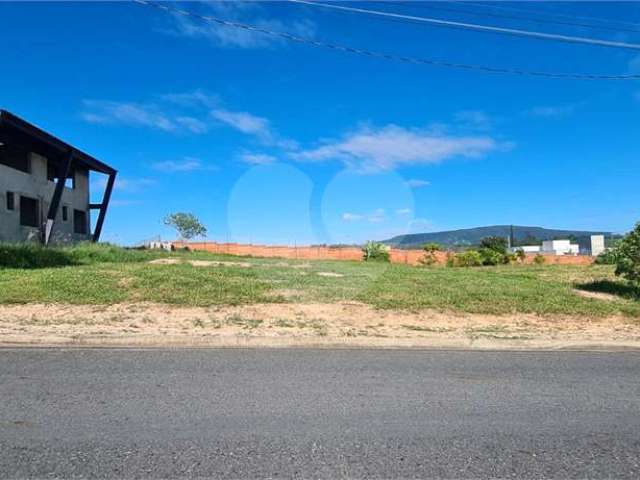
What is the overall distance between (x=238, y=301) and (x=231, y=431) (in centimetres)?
579

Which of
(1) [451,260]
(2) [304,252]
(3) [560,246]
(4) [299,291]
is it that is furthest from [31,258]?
(3) [560,246]

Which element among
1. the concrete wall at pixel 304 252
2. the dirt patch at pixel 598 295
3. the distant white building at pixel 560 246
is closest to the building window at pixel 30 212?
the concrete wall at pixel 304 252

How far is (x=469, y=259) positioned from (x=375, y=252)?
21.6 ft

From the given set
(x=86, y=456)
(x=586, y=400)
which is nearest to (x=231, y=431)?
(x=86, y=456)

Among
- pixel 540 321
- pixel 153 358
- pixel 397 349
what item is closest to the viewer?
pixel 153 358

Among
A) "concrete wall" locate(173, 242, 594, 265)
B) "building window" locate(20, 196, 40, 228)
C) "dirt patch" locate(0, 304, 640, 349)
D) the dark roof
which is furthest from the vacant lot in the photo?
"concrete wall" locate(173, 242, 594, 265)

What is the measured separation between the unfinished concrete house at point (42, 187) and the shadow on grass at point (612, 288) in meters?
21.3

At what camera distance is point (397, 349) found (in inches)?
276

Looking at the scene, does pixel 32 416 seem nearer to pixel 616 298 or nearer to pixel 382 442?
pixel 382 442

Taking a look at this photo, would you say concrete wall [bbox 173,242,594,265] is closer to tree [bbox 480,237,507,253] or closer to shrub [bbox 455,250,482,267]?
tree [bbox 480,237,507,253]

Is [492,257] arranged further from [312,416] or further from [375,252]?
[312,416]

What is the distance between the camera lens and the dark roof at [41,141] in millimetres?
20836

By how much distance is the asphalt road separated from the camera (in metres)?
3.31

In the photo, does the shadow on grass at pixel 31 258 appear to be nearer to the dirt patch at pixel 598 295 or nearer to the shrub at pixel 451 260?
the dirt patch at pixel 598 295
